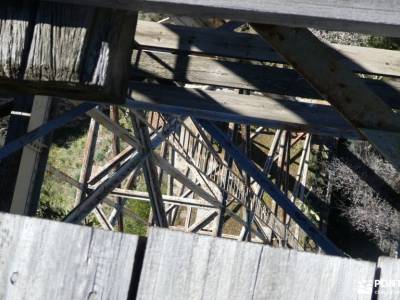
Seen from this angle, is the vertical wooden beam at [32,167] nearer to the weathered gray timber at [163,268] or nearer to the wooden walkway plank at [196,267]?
the weathered gray timber at [163,268]

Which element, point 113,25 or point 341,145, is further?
point 341,145

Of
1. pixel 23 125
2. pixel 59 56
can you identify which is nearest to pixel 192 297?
pixel 59 56

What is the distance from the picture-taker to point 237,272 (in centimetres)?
181

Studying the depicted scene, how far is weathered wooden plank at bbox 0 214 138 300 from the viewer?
1863 mm

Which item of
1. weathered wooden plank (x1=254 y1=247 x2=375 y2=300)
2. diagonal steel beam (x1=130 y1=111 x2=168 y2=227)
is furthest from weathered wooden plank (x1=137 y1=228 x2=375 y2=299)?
diagonal steel beam (x1=130 y1=111 x2=168 y2=227)

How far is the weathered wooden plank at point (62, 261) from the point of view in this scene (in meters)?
1.86

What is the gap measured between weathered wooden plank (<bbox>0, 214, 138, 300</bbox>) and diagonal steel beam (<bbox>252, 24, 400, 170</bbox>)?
87 cm

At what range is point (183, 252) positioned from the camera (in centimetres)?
184

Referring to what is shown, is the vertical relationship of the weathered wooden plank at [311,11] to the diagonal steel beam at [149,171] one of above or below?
below

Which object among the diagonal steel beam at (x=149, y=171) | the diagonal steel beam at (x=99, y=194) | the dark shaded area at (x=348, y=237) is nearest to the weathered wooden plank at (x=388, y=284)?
the diagonal steel beam at (x=99, y=194)

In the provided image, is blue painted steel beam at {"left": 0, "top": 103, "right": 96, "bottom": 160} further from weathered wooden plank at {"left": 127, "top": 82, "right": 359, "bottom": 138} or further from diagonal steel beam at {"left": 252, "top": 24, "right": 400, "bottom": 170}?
diagonal steel beam at {"left": 252, "top": 24, "right": 400, "bottom": 170}

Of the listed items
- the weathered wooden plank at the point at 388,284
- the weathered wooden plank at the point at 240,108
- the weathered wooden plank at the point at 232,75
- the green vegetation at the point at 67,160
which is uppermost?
the green vegetation at the point at 67,160

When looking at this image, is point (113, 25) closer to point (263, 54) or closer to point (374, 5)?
point (374, 5)

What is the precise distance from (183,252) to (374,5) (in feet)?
2.30
